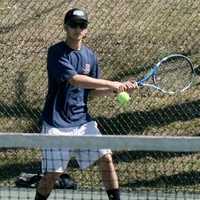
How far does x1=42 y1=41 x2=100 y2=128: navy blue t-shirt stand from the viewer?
4844mm

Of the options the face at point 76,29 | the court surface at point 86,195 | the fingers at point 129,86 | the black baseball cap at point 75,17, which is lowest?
the court surface at point 86,195

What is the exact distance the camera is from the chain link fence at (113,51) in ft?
23.8

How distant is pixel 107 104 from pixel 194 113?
0.81 meters

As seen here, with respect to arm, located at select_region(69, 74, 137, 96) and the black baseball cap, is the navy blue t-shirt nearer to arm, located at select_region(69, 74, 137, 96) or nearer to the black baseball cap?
arm, located at select_region(69, 74, 137, 96)

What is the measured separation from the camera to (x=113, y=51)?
816 centimetres

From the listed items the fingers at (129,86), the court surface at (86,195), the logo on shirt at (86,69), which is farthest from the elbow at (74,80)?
the court surface at (86,195)

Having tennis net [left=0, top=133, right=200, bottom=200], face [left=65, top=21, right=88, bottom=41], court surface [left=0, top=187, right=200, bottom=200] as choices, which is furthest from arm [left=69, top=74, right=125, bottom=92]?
court surface [left=0, top=187, right=200, bottom=200]

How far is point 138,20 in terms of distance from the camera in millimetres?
8633

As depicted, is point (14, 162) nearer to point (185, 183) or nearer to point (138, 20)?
point (185, 183)

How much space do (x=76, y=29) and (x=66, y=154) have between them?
761mm

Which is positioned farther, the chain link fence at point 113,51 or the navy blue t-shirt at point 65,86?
the chain link fence at point 113,51

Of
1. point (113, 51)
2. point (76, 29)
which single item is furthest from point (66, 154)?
point (113, 51)

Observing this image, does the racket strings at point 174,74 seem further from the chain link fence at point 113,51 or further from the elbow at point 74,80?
the elbow at point 74,80

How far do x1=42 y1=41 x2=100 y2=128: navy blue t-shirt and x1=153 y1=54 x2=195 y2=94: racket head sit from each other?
5.61 ft
